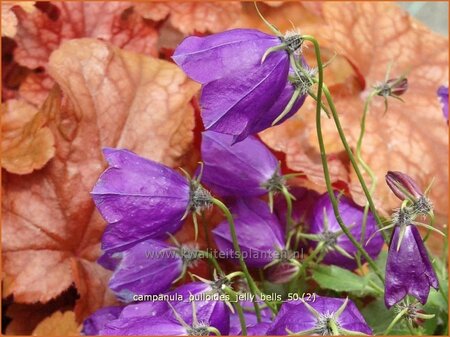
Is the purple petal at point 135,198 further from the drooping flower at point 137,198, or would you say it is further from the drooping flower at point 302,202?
the drooping flower at point 302,202

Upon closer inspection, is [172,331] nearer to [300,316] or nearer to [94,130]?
[300,316]

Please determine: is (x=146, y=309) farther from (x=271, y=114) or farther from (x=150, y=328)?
(x=271, y=114)

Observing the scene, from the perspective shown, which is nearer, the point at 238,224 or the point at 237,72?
the point at 237,72

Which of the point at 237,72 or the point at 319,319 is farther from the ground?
the point at 237,72

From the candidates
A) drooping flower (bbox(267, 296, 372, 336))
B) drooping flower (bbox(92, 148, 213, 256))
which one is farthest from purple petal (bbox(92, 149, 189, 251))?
drooping flower (bbox(267, 296, 372, 336))

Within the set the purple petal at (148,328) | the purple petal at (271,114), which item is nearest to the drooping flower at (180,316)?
the purple petal at (148,328)

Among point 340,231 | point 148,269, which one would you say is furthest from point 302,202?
point 148,269

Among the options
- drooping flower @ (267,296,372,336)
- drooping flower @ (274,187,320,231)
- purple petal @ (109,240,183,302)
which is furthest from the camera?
drooping flower @ (274,187,320,231)

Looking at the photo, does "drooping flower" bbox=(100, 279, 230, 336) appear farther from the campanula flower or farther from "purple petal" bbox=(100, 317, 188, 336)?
the campanula flower
